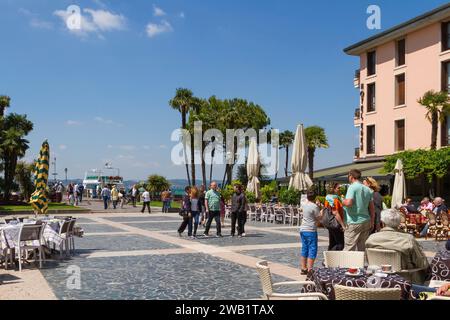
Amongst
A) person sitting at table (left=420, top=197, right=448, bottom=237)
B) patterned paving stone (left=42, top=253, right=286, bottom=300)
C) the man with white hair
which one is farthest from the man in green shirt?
person sitting at table (left=420, top=197, right=448, bottom=237)

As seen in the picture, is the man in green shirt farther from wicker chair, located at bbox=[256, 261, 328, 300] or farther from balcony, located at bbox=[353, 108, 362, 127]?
balcony, located at bbox=[353, 108, 362, 127]

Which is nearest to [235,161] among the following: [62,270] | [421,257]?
[62,270]

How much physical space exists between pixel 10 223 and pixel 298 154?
14114mm

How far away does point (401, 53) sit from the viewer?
3459cm

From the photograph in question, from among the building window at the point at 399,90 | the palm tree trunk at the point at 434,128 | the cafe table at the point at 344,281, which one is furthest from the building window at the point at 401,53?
the cafe table at the point at 344,281

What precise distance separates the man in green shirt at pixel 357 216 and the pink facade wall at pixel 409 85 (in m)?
25.3

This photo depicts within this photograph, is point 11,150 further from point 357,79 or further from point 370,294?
point 370,294

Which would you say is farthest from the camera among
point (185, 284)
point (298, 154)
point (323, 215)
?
point (298, 154)

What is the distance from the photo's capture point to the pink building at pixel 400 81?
30859 millimetres

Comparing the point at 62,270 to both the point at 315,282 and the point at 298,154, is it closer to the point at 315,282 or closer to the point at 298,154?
the point at 315,282

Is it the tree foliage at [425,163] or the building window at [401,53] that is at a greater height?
the building window at [401,53]

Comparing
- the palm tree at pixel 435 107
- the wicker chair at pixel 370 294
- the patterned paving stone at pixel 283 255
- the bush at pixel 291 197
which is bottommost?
the patterned paving stone at pixel 283 255

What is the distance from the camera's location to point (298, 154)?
22.6 meters

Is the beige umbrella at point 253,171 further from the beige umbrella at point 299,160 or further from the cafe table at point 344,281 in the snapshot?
the cafe table at point 344,281
